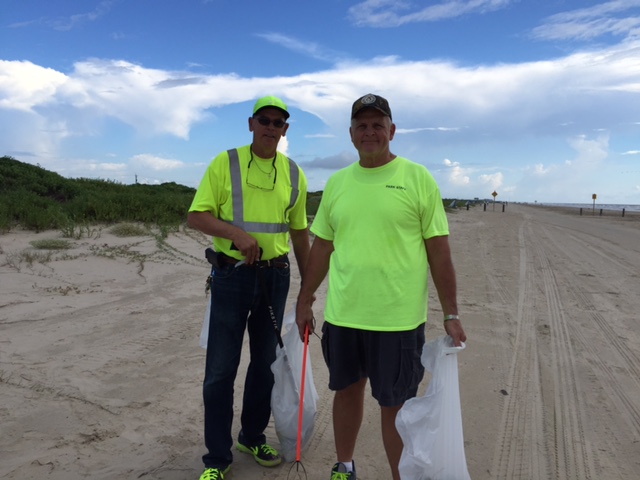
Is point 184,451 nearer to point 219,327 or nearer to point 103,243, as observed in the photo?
point 219,327

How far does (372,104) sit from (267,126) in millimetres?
662

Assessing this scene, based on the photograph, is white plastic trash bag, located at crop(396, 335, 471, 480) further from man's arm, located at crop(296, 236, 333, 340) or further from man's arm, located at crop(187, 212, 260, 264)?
man's arm, located at crop(187, 212, 260, 264)

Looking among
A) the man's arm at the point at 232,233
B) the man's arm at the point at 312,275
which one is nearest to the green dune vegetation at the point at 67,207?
the man's arm at the point at 232,233

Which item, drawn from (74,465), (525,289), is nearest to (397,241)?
(74,465)

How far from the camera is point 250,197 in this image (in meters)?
2.77

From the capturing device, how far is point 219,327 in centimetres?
280

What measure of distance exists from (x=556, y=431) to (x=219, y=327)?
2.54 metres

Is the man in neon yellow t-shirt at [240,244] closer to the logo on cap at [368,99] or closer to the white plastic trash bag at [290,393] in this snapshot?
the white plastic trash bag at [290,393]

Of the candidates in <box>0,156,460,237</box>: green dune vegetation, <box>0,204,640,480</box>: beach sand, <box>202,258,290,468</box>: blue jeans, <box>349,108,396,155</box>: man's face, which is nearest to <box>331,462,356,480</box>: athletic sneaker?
<box>0,204,640,480</box>: beach sand

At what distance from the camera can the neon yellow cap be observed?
2.77 metres

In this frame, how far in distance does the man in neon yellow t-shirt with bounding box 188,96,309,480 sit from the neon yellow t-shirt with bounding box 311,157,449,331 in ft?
1.71

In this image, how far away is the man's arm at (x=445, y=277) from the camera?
2463 mm

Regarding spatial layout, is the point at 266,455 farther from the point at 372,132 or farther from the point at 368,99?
the point at 368,99

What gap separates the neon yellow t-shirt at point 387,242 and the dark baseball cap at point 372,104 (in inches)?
10.7
